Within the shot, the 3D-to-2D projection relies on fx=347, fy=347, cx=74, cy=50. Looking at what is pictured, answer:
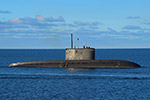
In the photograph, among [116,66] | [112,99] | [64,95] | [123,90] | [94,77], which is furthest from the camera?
[116,66]

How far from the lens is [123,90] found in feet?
157

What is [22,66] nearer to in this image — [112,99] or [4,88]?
[4,88]

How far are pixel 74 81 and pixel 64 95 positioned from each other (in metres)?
13.9

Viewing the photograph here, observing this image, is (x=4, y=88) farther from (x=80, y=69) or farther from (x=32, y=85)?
Result: (x=80, y=69)

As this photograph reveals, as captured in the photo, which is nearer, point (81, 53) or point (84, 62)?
point (84, 62)

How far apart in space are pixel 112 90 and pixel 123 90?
1.51 m

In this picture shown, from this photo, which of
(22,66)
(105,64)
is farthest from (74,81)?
(22,66)

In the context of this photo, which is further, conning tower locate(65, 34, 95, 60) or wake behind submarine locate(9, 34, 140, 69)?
conning tower locate(65, 34, 95, 60)

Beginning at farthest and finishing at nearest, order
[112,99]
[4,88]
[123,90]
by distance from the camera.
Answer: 1. [4,88]
2. [123,90]
3. [112,99]

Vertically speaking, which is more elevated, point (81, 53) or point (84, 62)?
point (81, 53)

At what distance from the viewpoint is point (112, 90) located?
4784 cm

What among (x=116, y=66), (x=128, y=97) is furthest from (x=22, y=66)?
(x=128, y=97)

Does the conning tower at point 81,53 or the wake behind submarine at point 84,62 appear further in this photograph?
the conning tower at point 81,53

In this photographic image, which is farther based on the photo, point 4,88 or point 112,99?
point 4,88
